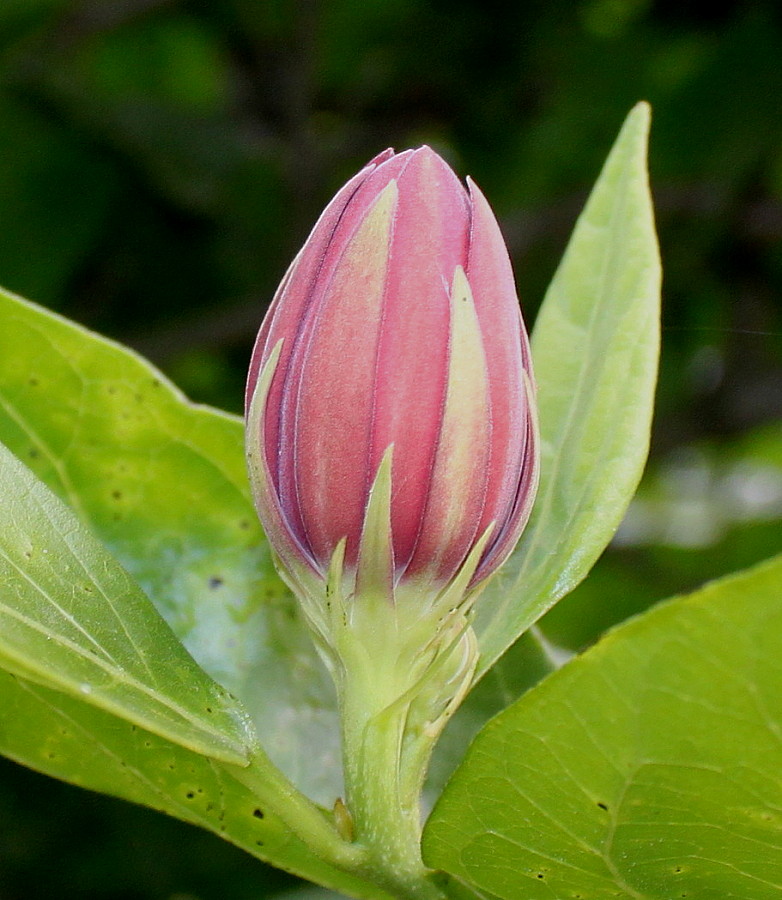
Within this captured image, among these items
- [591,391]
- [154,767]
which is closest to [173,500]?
Result: [154,767]

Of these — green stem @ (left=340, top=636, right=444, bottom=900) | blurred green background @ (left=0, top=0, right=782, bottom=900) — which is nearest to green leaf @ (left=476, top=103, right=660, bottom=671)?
green stem @ (left=340, top=636, right=444, bottom=900)

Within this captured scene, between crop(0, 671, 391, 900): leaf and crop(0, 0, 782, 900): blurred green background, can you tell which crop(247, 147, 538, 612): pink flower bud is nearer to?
crop(0, 671, 391, 900): leaf

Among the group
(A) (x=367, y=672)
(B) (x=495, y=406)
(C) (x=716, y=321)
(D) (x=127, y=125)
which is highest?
(D) (x=127, y=125)

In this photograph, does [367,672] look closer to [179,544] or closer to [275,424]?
[275,424]

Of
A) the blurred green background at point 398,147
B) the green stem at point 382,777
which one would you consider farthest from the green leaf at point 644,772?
the blurred green background at point 398,147

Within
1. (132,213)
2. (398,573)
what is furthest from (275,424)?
(132,213)

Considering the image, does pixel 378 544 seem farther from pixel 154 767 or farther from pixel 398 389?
pixel 154 767
